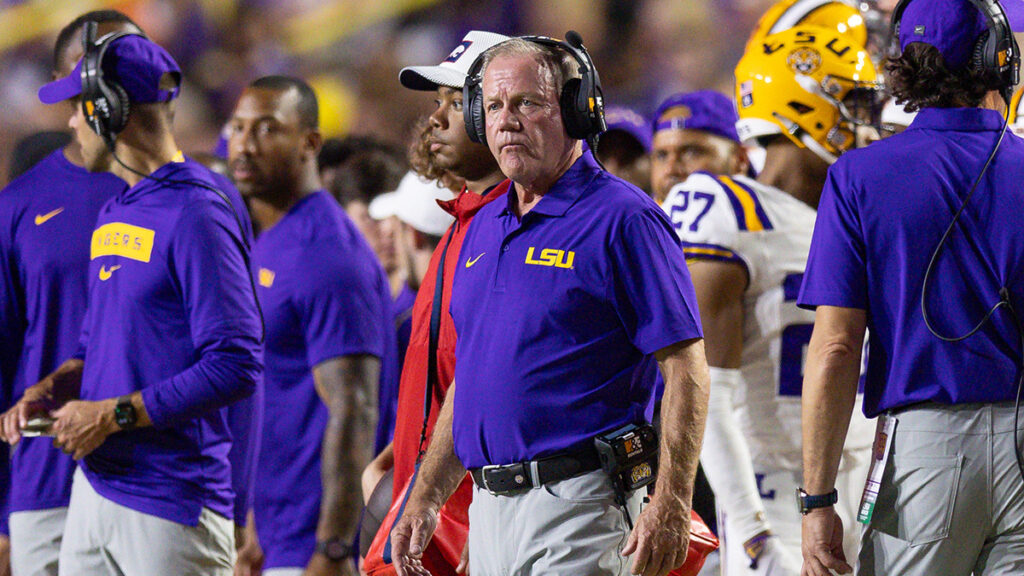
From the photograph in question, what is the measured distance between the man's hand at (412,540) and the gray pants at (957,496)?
1061mm

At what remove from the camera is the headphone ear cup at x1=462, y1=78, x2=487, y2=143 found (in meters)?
3.31

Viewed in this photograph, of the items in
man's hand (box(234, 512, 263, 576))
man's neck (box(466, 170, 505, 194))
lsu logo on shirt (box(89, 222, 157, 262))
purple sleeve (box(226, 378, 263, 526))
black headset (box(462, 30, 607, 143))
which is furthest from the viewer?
man's hand (box(234, 512, 263, 576))

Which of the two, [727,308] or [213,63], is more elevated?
[727,308]

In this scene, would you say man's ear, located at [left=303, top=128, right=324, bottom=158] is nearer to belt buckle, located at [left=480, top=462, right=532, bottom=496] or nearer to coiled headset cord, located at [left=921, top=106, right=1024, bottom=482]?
belt buckle, located at [left=480, top=462, right=532, bottom=496]

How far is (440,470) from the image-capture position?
3.25 metres

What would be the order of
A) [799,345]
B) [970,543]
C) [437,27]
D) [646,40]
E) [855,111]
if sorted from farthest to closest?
[437,27] → [646,40] → [855,111] → [799,345] → [970,543]

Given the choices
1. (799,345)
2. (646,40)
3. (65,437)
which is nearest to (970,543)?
(799,345)

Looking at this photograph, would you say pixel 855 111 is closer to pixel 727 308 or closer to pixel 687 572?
pixel 727 308

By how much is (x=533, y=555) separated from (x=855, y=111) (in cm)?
230

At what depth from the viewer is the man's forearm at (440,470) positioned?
10.6ft

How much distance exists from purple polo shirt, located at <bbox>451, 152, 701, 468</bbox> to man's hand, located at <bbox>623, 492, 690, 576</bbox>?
23cm

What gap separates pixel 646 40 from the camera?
10.4m

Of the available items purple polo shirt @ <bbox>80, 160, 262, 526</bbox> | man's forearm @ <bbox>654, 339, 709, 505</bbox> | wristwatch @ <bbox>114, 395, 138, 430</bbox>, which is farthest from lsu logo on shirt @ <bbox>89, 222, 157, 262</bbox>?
man's forearm @ <bbox>654, 339, 709, 505</bbox>

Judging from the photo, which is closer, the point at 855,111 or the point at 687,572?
the point at 687,572
